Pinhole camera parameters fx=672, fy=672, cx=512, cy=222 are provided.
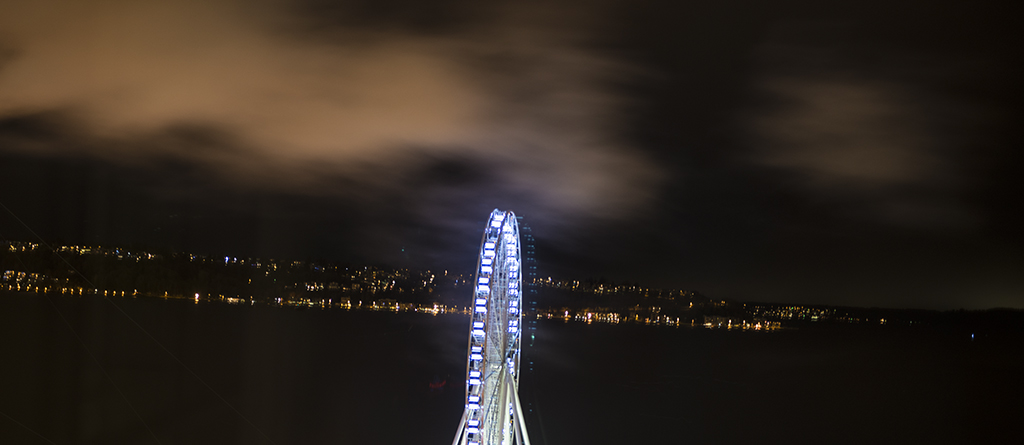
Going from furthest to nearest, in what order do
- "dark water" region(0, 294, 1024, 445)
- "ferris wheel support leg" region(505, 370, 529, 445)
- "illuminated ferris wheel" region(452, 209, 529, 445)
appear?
Result: 1. "dark water" region(0, 294, 1024, 445)
2. "ferris wheel support leg" region(505, 370, 529, 445)
3. "illuminated ferris wheel" region(452, 209, 529, 445)

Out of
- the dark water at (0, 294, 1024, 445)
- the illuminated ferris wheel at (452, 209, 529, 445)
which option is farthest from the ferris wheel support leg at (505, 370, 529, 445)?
the dark water at (0, 294, 1024, 445)

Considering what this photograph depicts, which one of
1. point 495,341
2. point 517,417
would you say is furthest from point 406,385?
point 495,341

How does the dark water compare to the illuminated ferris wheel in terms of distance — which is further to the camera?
the dark water

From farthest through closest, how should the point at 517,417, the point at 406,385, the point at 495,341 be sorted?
the point at 406,385 → the point at 517,417 → the point at 495,341

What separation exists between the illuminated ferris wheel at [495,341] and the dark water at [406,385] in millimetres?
27764

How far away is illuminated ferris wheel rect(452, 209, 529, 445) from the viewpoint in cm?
1752

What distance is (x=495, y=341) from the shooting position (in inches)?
747

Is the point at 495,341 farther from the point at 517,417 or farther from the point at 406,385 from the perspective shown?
the point at 406,385

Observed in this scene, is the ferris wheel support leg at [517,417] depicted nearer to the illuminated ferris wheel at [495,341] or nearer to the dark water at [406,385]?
the illuminated ferris wheel at [495,341]

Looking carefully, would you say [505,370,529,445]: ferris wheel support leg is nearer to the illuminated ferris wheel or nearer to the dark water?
the illuminated ferris wheel

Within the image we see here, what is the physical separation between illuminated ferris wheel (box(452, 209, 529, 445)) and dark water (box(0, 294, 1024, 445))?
27764 millimetres

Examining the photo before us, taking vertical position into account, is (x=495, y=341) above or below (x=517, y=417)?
above

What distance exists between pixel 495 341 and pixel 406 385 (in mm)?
45657

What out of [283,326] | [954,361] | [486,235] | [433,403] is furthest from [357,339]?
[954,361]
